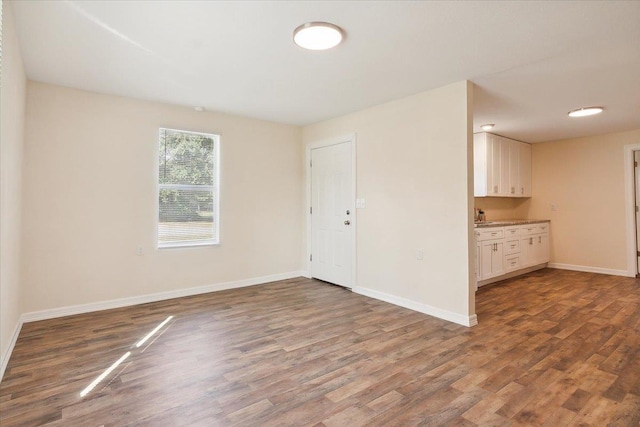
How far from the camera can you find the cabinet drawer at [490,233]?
4626mm

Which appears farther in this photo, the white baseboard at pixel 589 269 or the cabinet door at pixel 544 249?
the cabinet door at pixel 544 249

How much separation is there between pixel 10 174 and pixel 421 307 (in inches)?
154

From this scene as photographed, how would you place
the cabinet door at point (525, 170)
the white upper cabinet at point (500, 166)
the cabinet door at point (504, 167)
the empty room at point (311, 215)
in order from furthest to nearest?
the cabinet door at point (525, 170) → the cabinet door at point (504, 167) → the white upper cabinet at point (500, 166) → the empty room at point (311, 215)

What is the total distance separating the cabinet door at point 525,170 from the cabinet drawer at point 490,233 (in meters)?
1.68

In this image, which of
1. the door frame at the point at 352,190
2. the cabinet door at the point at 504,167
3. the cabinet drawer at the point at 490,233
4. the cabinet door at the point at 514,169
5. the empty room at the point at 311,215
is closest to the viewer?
the empty room at the point at 311,215

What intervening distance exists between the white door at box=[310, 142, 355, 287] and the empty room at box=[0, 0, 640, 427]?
0.14 ft

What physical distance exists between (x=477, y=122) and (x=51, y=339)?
559cm

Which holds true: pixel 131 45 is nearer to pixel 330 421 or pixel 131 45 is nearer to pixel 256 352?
pixel 256 352

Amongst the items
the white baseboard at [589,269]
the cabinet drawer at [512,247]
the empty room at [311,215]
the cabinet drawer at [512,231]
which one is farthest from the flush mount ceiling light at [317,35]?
the white baseboard at [589,269]

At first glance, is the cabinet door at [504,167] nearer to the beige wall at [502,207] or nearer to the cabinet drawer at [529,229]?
the beige wall at [502,207]

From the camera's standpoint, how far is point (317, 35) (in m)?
2.37

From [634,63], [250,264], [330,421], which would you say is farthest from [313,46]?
[250,264]

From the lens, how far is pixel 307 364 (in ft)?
8.05

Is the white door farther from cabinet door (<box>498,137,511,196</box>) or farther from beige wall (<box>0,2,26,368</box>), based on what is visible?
beige wall (<box>0,2,26,368</box>)
